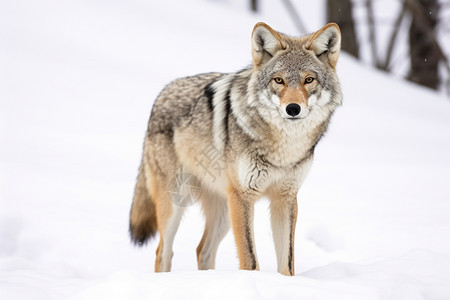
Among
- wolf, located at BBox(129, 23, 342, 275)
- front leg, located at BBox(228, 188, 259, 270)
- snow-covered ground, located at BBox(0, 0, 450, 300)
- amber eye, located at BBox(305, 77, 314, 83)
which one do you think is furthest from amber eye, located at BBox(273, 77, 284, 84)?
snow-covered ground, located at BBox(0, 0, 450, 300)

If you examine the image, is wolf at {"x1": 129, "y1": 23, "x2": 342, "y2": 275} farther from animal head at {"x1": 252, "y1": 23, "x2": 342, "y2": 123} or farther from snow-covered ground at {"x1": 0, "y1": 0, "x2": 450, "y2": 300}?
snow-covered ground at {"x1": 0, "y1": 0, "x2": 450, "y2": 300}

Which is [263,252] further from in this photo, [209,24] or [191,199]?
[209,24]

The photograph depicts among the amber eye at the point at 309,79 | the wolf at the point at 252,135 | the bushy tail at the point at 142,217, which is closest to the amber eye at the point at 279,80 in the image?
the wolf at the point at 252,135

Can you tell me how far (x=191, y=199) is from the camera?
463 centimetres

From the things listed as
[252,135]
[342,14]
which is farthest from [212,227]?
[342,14]

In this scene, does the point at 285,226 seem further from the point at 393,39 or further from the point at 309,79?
the point at 393,39

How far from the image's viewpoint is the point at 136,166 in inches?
298

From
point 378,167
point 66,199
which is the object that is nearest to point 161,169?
point 66,199

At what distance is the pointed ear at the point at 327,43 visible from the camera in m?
3.71

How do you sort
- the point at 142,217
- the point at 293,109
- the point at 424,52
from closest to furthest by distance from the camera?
the point at 293,109
the point at 142,217
the point at 424,52

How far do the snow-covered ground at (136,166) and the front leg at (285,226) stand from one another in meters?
0.33

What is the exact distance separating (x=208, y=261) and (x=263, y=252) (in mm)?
687

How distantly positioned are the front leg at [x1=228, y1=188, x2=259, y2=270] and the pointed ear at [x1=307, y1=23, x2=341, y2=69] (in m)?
1.04

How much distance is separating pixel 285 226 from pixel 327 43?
128 centimetres
